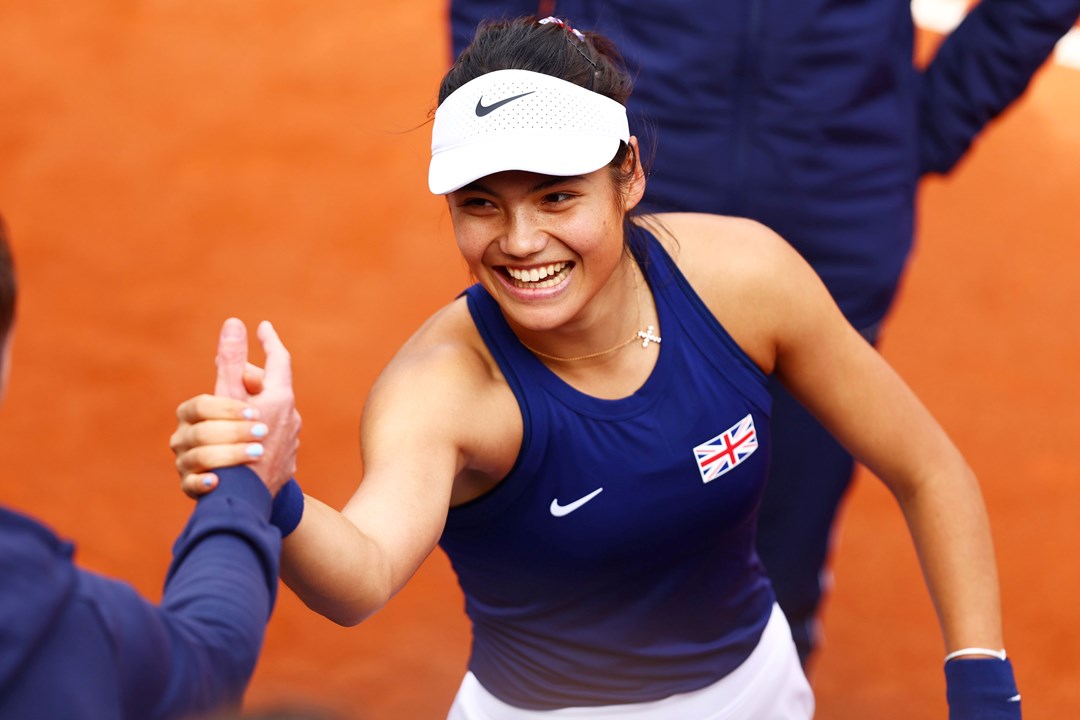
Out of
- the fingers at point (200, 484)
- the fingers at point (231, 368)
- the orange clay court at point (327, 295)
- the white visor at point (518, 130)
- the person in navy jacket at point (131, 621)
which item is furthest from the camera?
the orange clay court at point (327, 295)

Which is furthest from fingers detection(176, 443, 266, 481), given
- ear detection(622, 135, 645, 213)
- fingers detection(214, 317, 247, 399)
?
ear detection(622, 135, 645, 213)

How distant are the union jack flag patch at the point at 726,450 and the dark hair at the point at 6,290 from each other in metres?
1.57

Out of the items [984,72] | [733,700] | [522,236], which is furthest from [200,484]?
[984,72]

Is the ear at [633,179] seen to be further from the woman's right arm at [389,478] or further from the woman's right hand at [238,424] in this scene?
the woman's right hand at [238,424]

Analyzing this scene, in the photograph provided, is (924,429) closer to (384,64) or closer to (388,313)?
(388,313)

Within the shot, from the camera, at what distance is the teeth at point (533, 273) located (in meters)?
2.82

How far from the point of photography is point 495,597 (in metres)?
3.10

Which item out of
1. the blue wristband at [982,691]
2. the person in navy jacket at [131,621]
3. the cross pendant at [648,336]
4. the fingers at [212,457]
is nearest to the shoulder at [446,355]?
the cross pendant at [648,336]

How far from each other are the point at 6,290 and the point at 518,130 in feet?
3.92

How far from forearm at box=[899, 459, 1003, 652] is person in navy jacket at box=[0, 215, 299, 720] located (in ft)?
5.47

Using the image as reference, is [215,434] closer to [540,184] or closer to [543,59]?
[540,184]

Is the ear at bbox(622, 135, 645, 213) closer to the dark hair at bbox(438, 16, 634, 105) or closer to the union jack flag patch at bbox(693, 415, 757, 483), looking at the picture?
the dark hair at bbox(438, 16, 634, 105)

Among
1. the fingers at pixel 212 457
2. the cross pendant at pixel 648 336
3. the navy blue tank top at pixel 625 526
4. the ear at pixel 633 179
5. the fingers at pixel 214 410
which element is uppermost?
the fingers at pixel 214 410

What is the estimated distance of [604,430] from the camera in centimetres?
292
